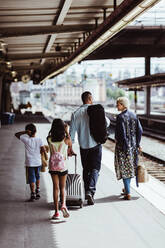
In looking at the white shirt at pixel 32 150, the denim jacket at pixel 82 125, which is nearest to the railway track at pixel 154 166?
the denim jacket at pixel 82 125

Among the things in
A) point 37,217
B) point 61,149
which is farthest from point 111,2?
point 37,217

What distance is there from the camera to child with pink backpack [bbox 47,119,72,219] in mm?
5289

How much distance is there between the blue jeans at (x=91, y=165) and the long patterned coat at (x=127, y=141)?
1.35ft

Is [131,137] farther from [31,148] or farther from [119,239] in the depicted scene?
[119,239]

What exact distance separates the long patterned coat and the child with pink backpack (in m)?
1.13

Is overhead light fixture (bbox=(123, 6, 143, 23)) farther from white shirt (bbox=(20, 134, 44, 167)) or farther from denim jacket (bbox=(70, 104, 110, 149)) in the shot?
white shirt (bbox=(20, 134, 44, 167))

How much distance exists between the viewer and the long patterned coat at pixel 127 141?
6.22 metres

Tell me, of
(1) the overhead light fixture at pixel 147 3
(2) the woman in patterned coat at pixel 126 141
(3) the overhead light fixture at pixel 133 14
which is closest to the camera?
(1) the overhead light fixture at pixel 147 3

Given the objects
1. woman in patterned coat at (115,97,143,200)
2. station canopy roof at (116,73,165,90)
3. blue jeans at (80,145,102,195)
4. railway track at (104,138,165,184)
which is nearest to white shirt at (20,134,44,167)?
blue jeans at (80,145,102,195)

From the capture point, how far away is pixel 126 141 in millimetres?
6207

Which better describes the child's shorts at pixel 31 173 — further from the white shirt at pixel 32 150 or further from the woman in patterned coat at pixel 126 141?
the woman in patterned coat at pixel 126 141

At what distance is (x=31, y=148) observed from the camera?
19.7 feet

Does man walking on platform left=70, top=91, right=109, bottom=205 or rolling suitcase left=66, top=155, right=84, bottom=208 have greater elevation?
man walking on platform left=70, top=91, right=109, bottom=205

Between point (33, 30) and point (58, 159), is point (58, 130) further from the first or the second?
point (33, 30)
